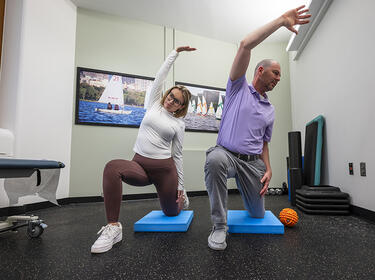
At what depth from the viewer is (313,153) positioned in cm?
297

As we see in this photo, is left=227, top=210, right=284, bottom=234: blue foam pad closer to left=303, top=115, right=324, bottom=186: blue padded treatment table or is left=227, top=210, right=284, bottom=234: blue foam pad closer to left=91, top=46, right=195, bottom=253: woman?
left=91, top=46, right=195, bottom=253: woman

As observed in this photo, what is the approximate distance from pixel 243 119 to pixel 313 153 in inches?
78.0

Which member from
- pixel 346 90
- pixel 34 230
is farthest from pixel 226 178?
pixel 346 90

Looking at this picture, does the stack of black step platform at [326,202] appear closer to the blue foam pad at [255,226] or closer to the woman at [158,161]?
the blue foam pad at [255,226]

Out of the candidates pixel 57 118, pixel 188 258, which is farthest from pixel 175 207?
pixel 57 118

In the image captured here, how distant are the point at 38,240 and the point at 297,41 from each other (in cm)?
408

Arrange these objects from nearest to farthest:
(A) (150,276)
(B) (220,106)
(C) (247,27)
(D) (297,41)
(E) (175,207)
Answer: (A) (150,276) < (E) (175,207) < (D) (297,41) < (C) (247,27) < (B) (220,106)

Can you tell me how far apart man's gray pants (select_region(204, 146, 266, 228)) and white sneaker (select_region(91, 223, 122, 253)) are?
2.06ft

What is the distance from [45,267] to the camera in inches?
44.6

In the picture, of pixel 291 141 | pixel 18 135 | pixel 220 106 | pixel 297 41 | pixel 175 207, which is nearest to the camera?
pixel 175 207

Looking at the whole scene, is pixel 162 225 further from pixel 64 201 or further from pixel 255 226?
pixel 64 201

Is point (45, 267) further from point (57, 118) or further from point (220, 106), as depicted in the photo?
point (220, 106)

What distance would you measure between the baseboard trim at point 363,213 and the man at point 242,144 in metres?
1.12

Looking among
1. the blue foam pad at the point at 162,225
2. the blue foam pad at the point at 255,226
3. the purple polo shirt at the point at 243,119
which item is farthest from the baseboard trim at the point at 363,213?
the blue foam pad at the point at 162,225
